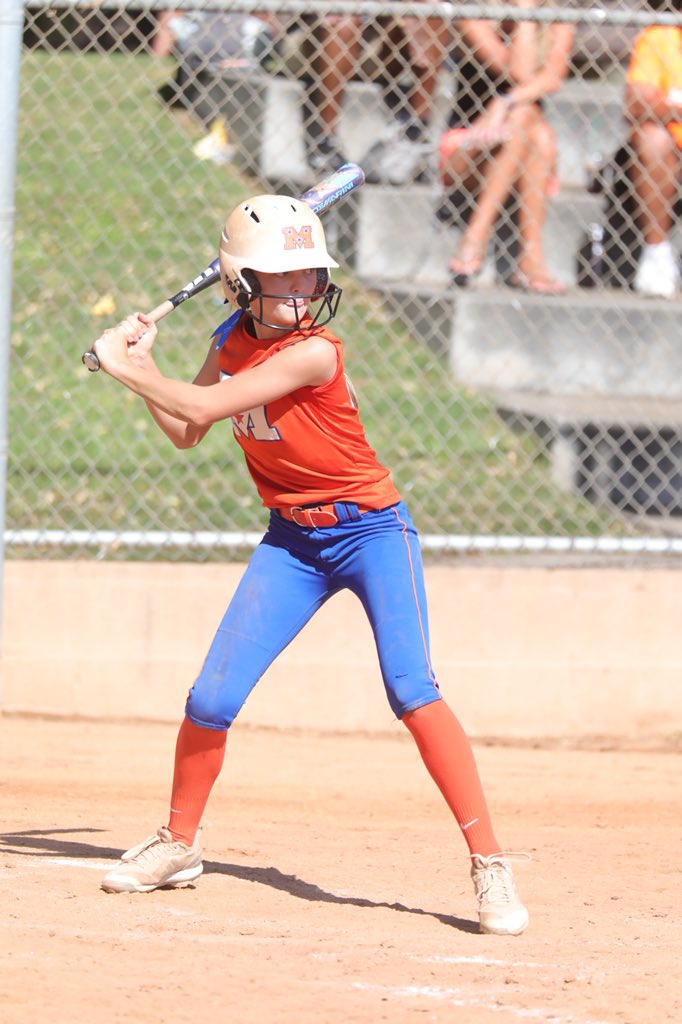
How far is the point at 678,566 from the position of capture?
6.37 m

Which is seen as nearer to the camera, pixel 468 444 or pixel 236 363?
pixel 236 363

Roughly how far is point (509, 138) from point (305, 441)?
13.8 feet

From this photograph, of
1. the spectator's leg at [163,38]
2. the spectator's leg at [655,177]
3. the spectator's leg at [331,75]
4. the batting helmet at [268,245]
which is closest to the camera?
the batting helmet at [268,245]

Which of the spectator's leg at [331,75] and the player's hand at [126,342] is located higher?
the player's hand at [126,342]

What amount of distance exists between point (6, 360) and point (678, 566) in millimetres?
2931

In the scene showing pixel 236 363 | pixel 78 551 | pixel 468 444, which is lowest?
pixel 468 444

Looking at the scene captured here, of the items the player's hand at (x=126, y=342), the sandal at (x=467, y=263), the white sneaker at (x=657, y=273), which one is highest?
the player's hand at (x=126, y=342)

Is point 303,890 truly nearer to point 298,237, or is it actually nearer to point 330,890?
point 330,890

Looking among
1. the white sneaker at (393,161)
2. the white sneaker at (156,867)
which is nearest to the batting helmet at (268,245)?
the white sneaker at (156,867)

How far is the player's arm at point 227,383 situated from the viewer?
12.3 ft

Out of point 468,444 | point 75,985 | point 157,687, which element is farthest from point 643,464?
point 75,985

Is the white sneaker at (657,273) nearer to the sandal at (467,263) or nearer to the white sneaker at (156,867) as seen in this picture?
the sandal at (467,263)

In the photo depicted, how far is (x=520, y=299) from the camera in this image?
8.05m

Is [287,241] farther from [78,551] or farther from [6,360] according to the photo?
[78,551]
